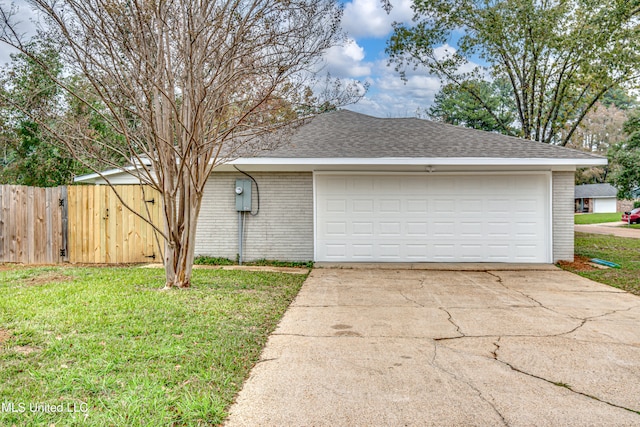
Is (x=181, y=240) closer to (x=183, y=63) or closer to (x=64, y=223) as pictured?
(x=183, y=63)

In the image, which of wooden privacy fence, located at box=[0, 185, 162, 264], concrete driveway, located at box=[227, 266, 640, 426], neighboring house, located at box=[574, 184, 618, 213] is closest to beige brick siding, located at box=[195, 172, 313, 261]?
wooden privacy fence, located at box=[0, 185, 162, 264]

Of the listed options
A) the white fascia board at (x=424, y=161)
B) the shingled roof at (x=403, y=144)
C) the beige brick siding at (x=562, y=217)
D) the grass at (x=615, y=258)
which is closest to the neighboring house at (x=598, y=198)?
the grass at (x=615, y=258)

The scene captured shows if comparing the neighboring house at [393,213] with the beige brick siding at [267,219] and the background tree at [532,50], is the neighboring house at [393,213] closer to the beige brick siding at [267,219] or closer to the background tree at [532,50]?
the beige brick siding at [267,219]

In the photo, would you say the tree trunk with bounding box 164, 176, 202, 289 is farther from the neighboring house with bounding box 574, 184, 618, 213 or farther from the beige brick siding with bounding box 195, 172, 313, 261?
the neighboring house with bounding box 574, 184, 618, 213

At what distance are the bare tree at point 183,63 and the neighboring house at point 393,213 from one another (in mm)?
3382

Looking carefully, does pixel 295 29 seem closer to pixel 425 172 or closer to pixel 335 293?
pixel 335 293

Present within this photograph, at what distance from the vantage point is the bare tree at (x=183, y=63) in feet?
16.9

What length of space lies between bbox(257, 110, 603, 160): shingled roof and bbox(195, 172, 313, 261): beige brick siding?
2.78 ft

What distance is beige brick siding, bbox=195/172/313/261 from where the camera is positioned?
9570 mm

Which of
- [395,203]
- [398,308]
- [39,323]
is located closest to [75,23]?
[39,323]

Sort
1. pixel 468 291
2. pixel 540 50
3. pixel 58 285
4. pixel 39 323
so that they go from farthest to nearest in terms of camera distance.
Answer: pixel 540 50
pixel 468 291
pixel 58 285
pixel 39 323

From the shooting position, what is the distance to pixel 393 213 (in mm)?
9578

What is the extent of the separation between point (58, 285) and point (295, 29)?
518cm

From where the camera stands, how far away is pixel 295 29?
5.70 metres
